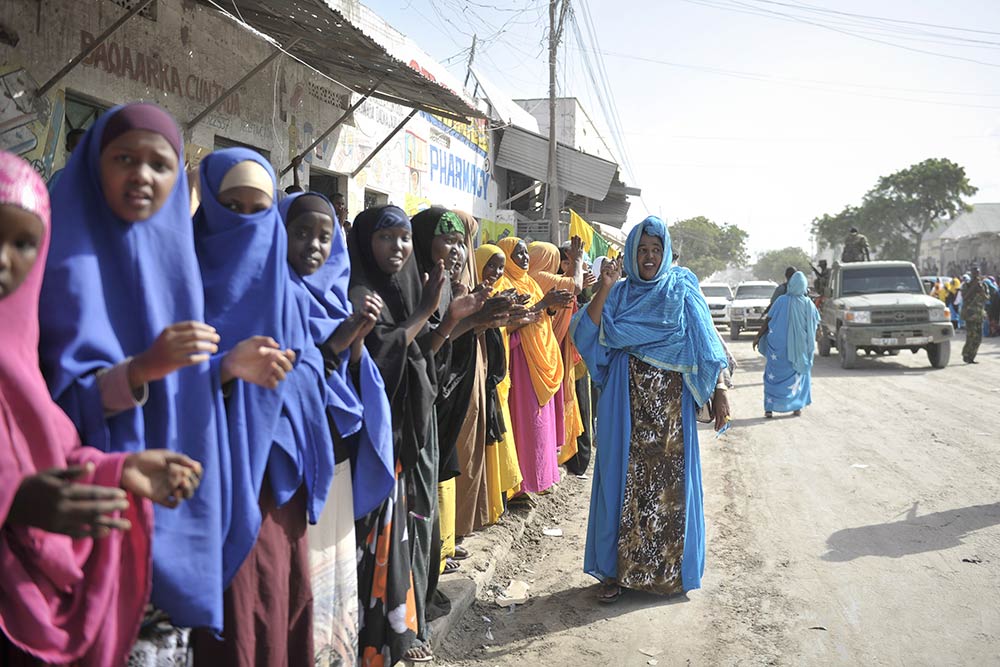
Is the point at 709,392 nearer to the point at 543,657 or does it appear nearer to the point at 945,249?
the point at 543,657

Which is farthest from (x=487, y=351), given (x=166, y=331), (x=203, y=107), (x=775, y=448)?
(x=775, y=448)

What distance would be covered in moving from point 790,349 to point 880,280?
699 centimetres

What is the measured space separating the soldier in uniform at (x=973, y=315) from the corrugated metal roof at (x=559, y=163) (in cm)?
725

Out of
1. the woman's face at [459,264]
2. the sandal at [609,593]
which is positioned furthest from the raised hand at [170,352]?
the sandal at [609,593]

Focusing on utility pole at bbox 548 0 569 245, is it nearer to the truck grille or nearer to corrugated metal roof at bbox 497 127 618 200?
corrugated metal roof at bbox 497 127 618 200

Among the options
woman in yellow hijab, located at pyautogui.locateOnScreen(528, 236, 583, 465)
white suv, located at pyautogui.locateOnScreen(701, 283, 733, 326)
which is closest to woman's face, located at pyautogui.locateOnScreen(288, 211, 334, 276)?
woman in yellow hijab, located at pyautogui.locateOnScreen(528, 236, 583, 465)

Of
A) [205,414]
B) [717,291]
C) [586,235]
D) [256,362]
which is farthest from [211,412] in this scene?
[717,291]

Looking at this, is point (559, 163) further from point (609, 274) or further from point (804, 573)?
point (804, 573)

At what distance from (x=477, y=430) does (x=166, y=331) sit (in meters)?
2.80

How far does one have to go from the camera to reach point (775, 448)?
25.7ft

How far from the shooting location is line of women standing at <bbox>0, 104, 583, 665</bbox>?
4.93 ft

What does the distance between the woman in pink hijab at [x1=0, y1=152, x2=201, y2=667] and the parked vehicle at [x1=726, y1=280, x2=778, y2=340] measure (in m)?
21.3

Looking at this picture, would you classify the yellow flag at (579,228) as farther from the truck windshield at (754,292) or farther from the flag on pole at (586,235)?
the truck windshield at (754,292)

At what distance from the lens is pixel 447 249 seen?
3746mm
